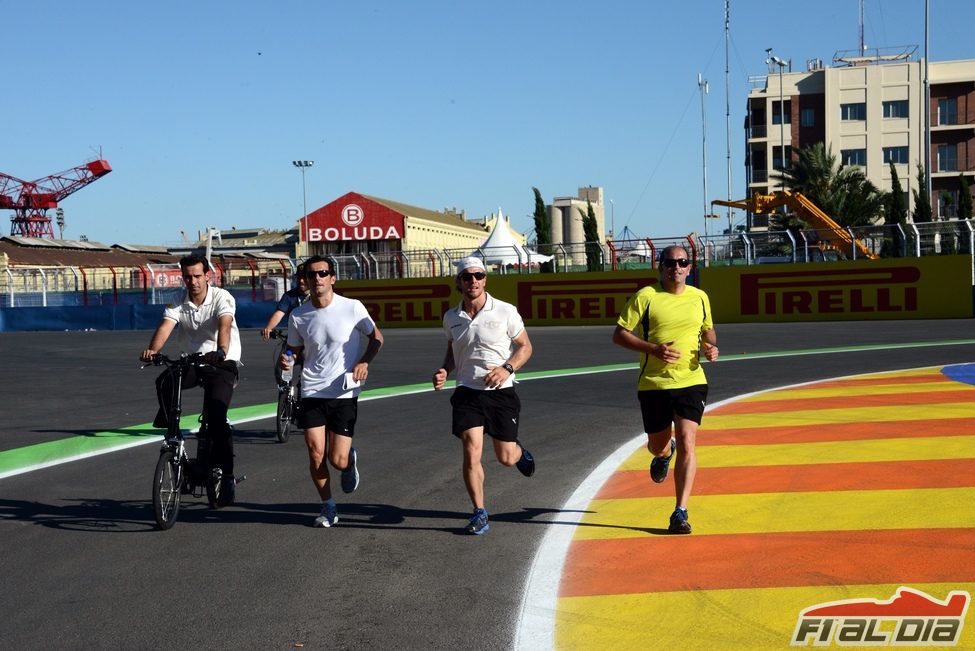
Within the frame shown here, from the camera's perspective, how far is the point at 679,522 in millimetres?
6250

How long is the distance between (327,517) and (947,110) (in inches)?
2734

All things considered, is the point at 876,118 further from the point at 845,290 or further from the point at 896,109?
the point at 845,290

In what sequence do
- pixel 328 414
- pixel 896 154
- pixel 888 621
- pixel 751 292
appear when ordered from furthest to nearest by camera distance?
pixel 896 154
pixel 751 292
pixel 328 414
pixel 888 621

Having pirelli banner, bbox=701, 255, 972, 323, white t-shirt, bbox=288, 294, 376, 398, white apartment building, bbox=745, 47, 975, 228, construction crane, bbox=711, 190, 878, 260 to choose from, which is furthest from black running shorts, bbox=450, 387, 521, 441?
white apartment building, bbox=745, 47, 975, 228

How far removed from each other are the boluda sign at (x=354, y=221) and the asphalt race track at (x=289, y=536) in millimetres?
68554

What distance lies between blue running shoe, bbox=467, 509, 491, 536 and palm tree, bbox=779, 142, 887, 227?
50.5 meters

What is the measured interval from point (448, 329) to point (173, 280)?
1522 inches

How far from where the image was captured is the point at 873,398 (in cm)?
1256

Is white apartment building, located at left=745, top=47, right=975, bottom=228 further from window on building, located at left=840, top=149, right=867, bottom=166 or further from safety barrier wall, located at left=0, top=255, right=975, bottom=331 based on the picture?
safety barrier wall, located at left=0, top=255, right=975, bottom=331

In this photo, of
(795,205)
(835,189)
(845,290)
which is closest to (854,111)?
(835,189)

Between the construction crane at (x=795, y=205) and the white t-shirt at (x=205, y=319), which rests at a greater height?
the construction crane at (x=795, y=205)

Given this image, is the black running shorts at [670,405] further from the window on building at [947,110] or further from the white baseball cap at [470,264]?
the window on building at [947,110]

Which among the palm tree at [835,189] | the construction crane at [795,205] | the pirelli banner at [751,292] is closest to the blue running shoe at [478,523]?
the pirelli banner at [751,292]

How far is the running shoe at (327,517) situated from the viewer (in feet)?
22.1
